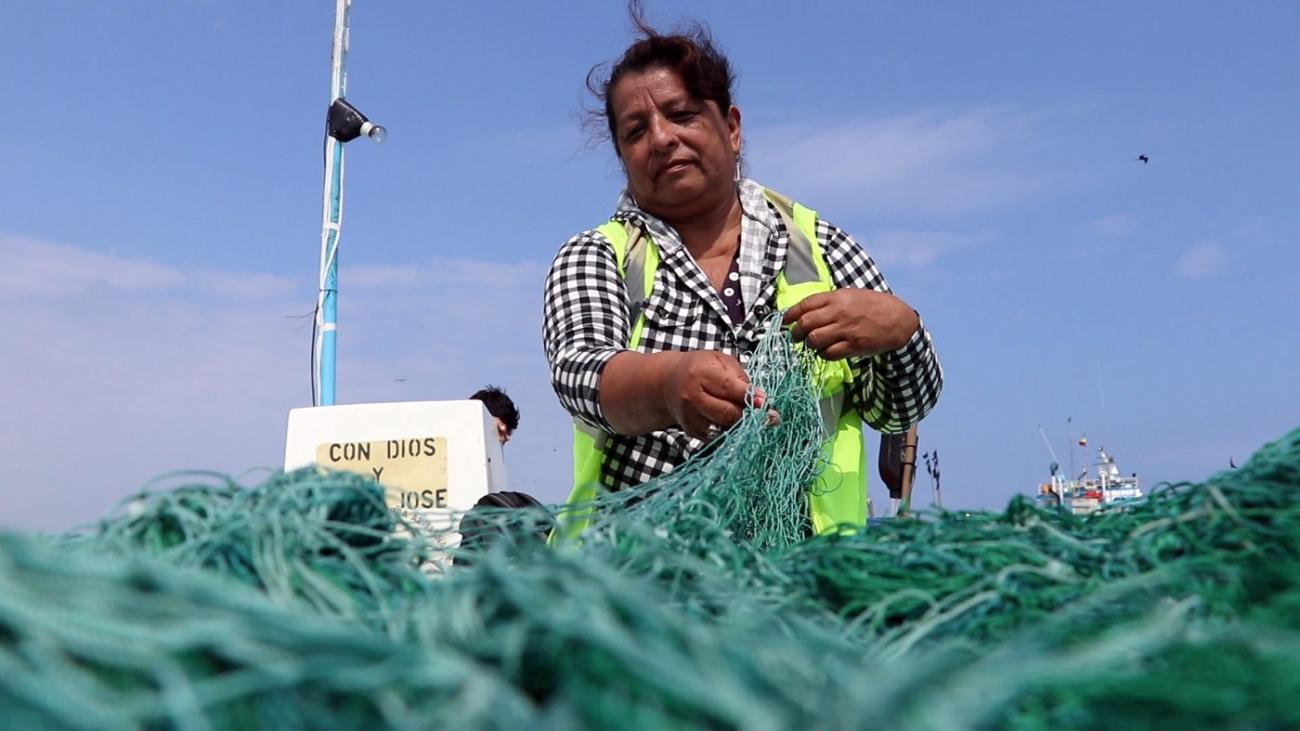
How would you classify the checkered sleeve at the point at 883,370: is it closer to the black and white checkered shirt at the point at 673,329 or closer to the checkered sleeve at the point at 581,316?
the black and white checkered shirt at the point at 673,329

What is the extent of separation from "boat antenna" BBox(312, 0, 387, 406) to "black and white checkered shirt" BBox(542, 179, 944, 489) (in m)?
2.57

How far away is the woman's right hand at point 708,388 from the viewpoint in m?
1.24

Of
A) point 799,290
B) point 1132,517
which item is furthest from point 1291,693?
point 799,290

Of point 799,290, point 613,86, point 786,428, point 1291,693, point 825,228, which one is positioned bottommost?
point 1291,693

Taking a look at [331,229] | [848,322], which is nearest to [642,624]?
[848,322]

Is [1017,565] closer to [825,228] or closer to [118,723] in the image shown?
[118,723]

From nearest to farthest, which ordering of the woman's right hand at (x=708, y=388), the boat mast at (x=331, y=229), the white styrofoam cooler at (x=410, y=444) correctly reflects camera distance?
1. the woman's right hand at (x=708, y=388)
2. the white styrofoam cooler at (x=410, y=444)
3. the boat mast at (x=331, y=229)

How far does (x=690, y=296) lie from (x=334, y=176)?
2.93 metres

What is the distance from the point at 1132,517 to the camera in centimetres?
81

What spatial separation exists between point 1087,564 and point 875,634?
0.57 ft

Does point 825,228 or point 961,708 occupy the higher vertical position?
point 825,228

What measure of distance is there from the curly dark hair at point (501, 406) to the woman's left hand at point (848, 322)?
A: 310 centimetres

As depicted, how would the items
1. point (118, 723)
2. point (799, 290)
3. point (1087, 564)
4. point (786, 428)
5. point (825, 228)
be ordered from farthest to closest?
point (825, 228), point (799, 290), point (786, 428), point (1087, 564), point (118, 723)

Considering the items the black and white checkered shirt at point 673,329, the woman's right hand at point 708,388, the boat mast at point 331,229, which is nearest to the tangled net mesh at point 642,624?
the woman's right hand at point 708,388
